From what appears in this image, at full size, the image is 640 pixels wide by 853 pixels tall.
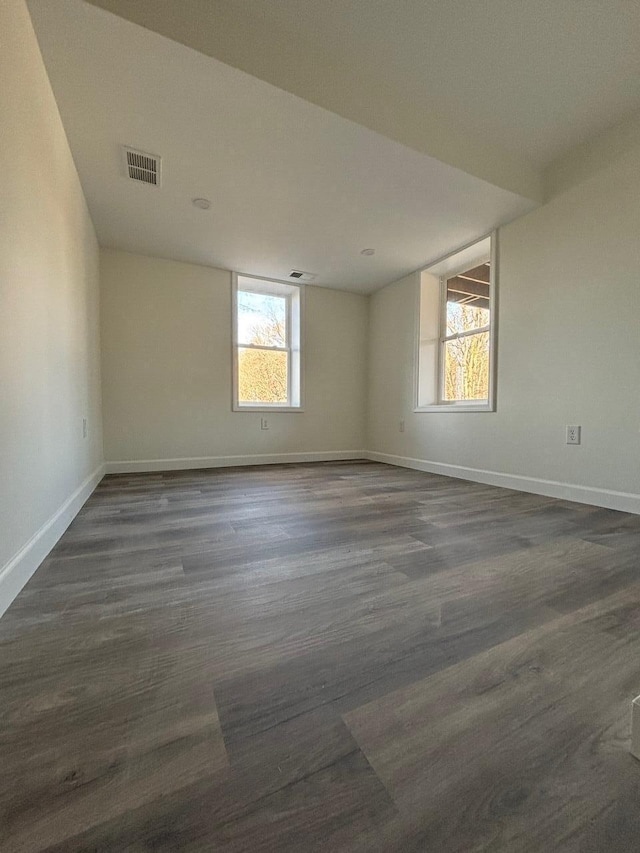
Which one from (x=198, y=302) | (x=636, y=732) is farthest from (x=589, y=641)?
(x=198, y=302)

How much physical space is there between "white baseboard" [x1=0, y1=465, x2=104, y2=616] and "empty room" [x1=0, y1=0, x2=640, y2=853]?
0.05 feet

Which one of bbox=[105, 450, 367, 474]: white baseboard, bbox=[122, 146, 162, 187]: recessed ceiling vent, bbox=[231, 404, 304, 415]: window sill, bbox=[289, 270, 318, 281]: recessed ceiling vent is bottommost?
bbox=[105, 450, 367, 474]: white baseboard

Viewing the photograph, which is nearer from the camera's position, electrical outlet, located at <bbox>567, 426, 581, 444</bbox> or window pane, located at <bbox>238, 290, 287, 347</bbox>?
electrical outlet, located at <bbox>567, 426, 581, 444</bbox>

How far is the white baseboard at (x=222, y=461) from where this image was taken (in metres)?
3.30

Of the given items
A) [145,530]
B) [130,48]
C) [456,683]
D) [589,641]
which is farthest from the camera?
[145,530]

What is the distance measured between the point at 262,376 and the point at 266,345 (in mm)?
371

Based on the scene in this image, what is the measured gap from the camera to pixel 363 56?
1.71m

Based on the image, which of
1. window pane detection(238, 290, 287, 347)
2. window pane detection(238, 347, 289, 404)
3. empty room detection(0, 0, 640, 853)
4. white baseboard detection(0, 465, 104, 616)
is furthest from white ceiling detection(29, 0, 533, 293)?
white baseboard detection(0, 465, 104, 616)

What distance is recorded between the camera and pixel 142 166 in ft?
6.91

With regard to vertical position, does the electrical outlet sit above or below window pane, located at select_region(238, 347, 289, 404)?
below

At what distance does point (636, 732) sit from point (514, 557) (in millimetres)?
804

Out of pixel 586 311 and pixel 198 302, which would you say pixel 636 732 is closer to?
pixel 586 311

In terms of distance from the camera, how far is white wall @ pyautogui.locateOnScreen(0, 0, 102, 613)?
105 centimetres

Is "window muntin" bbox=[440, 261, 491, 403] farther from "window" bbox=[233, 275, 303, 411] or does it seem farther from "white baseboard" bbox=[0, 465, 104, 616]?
"white baseboard" bbox=[0, 465, 104, 616]
